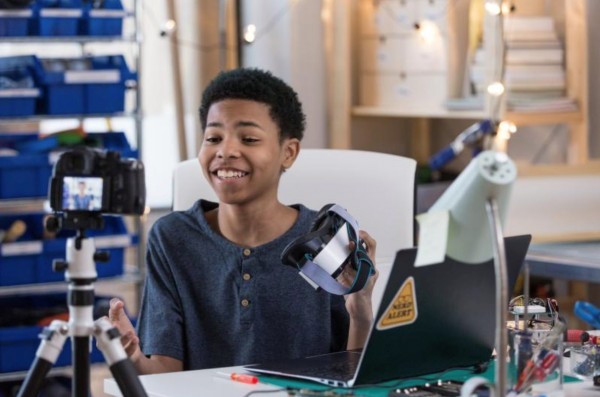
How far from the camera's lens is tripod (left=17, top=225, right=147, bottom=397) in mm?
1552

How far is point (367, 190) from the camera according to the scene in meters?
2.53

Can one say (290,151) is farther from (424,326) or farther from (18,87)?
(18,87)

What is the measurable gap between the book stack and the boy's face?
64.6 inches

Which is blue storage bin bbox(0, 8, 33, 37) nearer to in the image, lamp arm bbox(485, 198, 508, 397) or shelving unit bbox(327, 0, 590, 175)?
shelving unit bbox(327, 0, 590, 175)

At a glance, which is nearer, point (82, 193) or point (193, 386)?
point (82, 193)

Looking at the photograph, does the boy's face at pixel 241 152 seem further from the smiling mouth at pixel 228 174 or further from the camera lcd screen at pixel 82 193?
the camera lcd screen at pixel 82 193

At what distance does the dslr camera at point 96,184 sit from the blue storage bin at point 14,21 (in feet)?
9.30

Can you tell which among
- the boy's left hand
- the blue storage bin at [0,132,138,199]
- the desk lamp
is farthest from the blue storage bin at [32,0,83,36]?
the desk lamp

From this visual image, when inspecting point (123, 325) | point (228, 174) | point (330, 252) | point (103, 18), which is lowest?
point (123, 325)

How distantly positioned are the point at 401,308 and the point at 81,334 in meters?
0.43

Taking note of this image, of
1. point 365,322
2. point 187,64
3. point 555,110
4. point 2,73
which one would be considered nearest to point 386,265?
point 365,322

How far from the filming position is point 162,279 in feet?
7.39

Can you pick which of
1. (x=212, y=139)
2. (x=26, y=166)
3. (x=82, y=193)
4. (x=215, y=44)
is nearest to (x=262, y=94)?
(x=212, y=139)

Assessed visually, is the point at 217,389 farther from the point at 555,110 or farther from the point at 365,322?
the point at 555,110
